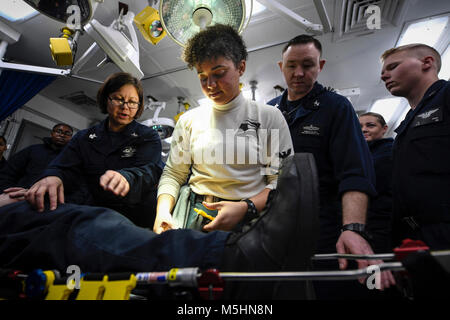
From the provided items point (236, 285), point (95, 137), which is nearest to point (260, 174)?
point (236, 285)

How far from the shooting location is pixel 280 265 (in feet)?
1.95

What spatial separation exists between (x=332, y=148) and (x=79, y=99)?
573 cm

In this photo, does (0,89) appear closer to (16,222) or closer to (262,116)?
(16,222)

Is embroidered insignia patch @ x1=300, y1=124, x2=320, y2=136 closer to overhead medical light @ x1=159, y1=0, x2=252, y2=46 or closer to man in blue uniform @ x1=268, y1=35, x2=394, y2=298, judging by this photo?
man in blue uniform @ x1=268, y1=35, x2=394, y2=298

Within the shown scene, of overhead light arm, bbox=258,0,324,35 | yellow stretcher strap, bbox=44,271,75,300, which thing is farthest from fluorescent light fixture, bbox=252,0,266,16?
yellow stretcher strap, bbox=44,271,75,300

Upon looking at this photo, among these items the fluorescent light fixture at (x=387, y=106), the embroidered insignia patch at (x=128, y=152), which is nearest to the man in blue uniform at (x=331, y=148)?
the embroidered insignia patch at (x=128, y=152)

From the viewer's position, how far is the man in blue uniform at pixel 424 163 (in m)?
1.05

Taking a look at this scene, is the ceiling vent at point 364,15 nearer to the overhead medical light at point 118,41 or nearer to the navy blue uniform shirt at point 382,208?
the navy blue uniform shirt at point 382,208

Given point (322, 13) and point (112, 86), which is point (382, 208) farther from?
point (112, 86)

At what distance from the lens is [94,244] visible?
2.33 feet

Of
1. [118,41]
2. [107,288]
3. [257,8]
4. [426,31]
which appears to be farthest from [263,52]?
[107,288]

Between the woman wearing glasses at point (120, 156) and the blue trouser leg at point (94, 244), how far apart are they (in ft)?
1.28
